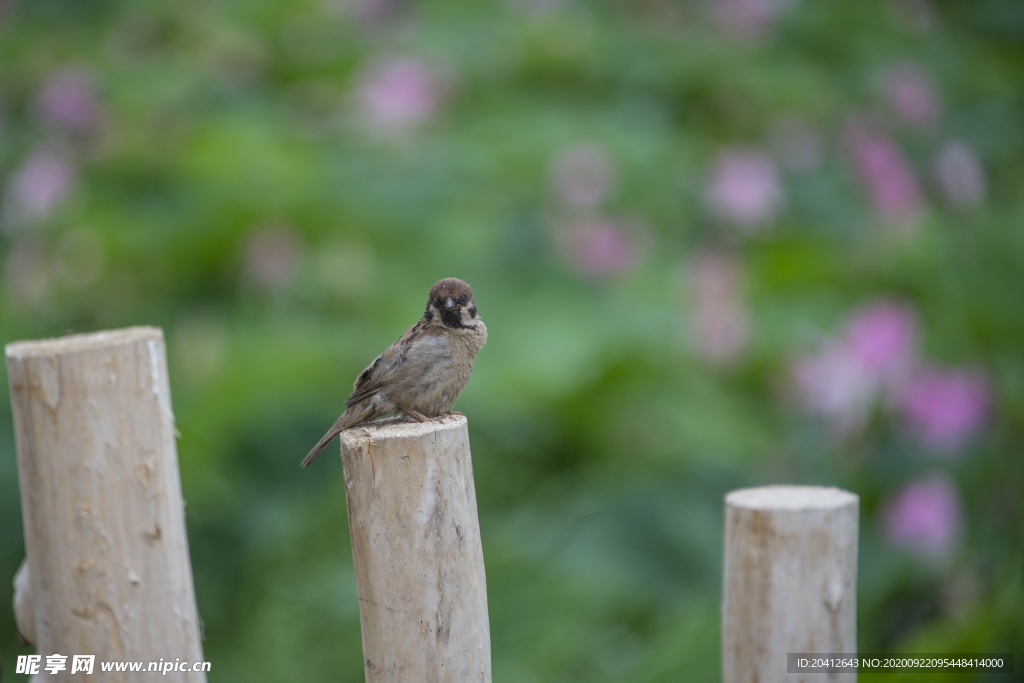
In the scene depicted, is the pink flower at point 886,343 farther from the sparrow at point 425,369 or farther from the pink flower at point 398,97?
the pink flower at point 398,97

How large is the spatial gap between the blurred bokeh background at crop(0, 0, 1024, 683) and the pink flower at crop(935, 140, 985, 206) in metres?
0.03

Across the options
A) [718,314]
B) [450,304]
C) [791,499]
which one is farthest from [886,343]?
[450,304]

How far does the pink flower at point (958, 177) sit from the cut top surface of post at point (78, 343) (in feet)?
18.6

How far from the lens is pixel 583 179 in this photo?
21.1ft

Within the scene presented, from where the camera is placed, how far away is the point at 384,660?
76.8 inches

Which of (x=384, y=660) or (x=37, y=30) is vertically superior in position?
(x=37, y=30)

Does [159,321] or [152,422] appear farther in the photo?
[159,321]

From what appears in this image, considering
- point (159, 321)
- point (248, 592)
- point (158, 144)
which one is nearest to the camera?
point (248, 592)

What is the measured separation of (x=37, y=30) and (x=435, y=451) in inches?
317

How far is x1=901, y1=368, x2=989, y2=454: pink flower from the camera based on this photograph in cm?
455

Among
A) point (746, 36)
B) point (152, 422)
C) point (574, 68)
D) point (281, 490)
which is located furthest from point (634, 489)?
point (746, 36)

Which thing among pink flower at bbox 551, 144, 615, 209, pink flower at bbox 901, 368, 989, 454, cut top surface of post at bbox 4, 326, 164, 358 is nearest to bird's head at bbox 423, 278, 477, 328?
cut top surface of post at bbox 4, 326, 164, 358

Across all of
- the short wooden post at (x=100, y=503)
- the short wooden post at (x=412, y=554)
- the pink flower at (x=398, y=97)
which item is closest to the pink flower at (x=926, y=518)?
the short wooden post at (x=412, y=554)

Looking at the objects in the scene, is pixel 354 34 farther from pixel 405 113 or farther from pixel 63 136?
pixel 63 136
